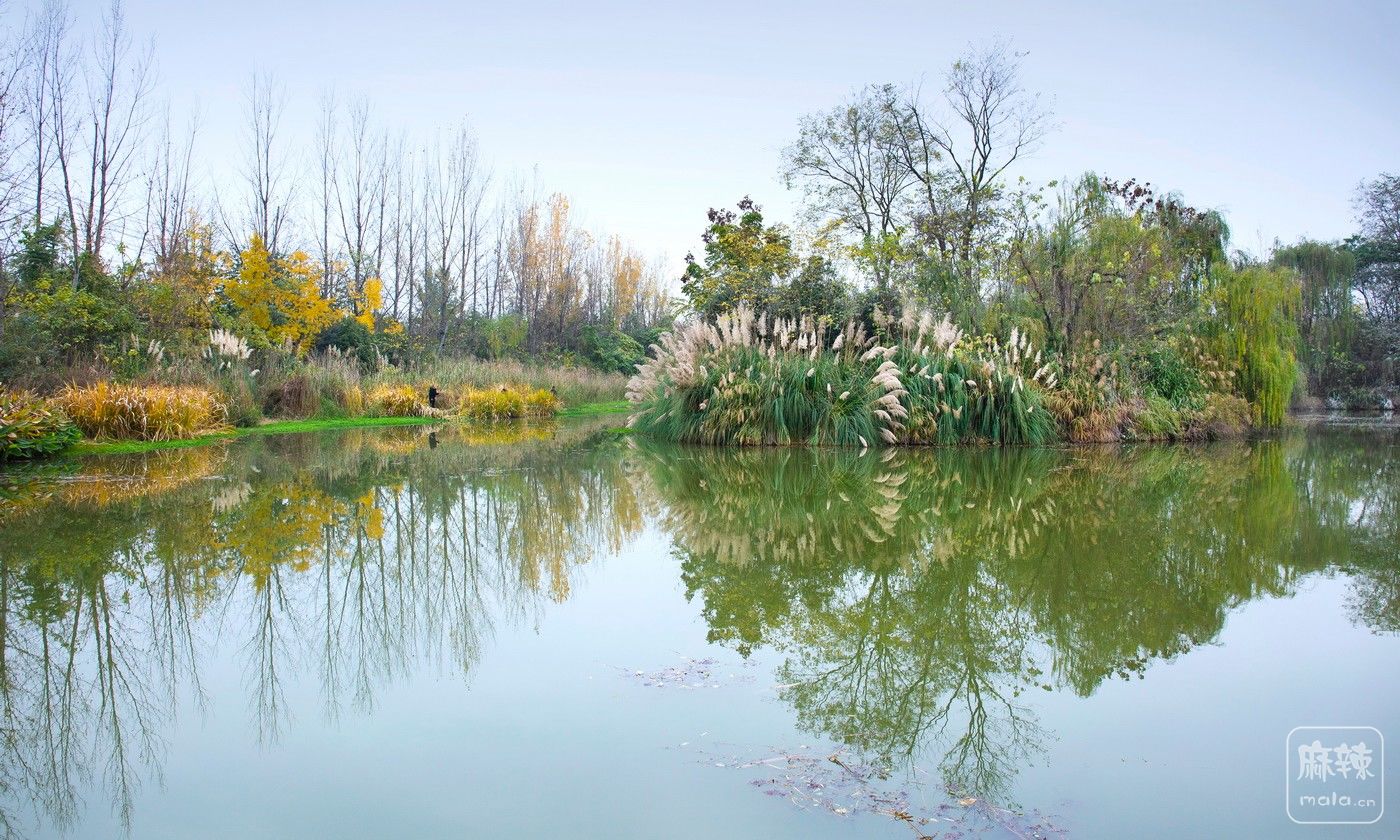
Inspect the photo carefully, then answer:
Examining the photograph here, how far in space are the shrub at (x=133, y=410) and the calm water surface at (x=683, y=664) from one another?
4.20 meters

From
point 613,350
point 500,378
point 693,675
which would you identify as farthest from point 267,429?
point 613,350

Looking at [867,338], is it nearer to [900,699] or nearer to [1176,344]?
[1176,344]

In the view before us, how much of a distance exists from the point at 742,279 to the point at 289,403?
8076 mm

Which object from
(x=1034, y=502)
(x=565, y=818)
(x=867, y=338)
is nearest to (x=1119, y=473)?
(x=1034, y=502)

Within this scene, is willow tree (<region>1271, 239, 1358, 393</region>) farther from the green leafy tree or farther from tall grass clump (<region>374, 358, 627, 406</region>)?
tall grass clump (<region>374, 358, 627, 406</region>)

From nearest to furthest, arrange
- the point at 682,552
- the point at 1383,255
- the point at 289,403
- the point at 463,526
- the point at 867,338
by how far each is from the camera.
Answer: the point at 682,552, the point at 463,526, the point at 867,338, the point at 289,403, the point at 1383,255

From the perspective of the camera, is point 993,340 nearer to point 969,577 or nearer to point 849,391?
point 849,391

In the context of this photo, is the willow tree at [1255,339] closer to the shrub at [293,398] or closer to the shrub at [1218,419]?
the shrub at [1218,419]

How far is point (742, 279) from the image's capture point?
1518 cm

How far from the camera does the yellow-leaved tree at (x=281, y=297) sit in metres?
19.0

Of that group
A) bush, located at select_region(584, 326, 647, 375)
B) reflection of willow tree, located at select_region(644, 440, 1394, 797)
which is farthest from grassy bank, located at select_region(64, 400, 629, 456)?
bush, located at select_region(584, 326, 647, 375)

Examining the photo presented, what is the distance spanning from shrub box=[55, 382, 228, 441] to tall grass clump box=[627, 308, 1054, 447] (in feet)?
19.4
